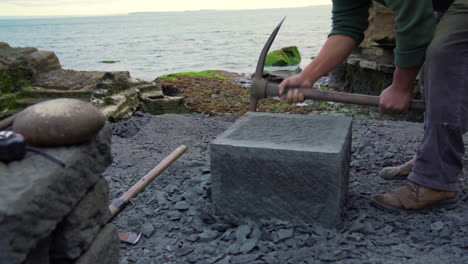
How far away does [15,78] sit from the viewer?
18.6 feet

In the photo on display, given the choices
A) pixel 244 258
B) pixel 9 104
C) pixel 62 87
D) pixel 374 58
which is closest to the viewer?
pixel 244 258

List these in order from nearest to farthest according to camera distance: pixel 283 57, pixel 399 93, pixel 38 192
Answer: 1. pixel 38 192
2. pixel 399 93
3. pixel 283 57

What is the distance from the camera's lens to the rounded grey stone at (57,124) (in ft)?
5.28

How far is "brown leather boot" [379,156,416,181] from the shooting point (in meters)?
3.17

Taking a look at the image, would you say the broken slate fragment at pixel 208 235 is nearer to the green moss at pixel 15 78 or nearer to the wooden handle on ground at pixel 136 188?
Result: the wooden handle on ground at pixel 136 188

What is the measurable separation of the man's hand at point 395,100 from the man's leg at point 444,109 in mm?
131

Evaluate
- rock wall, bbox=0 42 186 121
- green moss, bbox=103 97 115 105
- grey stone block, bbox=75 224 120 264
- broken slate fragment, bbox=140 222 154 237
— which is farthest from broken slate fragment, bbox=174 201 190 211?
green moss, bbox=103 97 115 105

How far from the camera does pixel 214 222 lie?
2670mm

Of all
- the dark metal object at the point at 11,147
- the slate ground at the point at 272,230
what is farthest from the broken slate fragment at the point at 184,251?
the dark metal object at the point at 11,147

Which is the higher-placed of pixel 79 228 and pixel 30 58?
pixel 30 58

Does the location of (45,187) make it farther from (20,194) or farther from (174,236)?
(174,236)

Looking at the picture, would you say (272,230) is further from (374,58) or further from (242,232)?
(374,58)

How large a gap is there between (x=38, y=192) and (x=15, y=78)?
4.96 m

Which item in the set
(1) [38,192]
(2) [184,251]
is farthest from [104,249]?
(1) [38,192]
